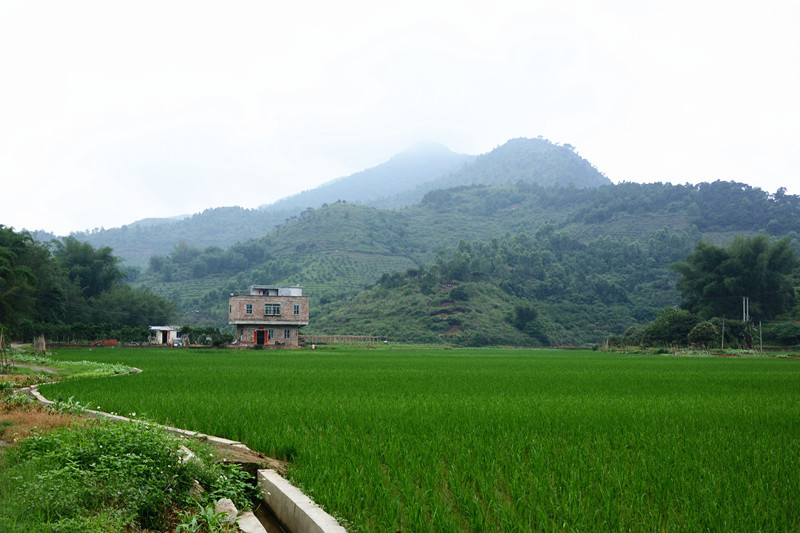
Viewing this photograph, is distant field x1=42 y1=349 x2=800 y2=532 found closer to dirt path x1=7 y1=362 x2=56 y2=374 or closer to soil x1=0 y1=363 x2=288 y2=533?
soil x1=0 y1=363 x2=288 y2=533

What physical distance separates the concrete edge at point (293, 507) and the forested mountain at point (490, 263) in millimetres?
63397

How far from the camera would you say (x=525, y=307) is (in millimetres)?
72375

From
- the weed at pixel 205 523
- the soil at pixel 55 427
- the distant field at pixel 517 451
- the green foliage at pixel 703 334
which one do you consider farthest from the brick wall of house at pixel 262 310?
the weed at pixel 205 523

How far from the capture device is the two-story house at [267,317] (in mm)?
53156

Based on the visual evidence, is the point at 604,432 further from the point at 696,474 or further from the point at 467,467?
the point at 467,467

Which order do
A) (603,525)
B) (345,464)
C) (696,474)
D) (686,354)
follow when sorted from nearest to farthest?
(603,525) → (696,474) → (345,464) → (686,354)

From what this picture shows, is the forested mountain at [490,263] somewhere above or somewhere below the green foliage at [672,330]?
above

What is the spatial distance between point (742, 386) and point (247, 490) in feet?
48.2

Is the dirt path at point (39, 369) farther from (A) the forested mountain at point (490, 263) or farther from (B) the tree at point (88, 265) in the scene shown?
(A) the forested mountain at point (490, 263)

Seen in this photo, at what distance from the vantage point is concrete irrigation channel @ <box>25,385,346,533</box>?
421 centimetres

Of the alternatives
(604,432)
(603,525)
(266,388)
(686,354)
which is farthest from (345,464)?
(686,354)

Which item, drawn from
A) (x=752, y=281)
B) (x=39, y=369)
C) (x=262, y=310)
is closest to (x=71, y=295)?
(x=262, y=310)

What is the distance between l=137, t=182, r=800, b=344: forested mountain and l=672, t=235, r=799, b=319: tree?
16014mm

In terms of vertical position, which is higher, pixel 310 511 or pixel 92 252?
pixel 92 252
